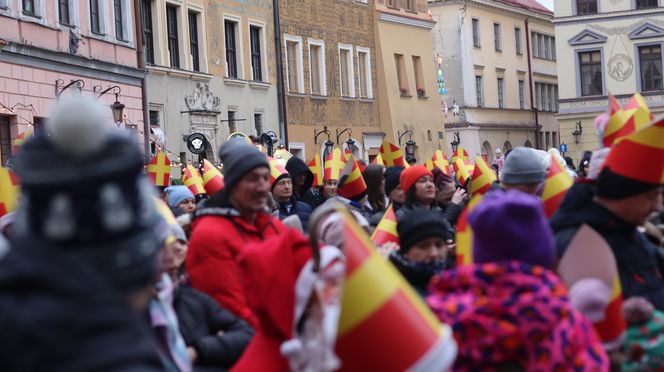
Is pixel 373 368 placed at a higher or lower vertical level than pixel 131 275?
lower

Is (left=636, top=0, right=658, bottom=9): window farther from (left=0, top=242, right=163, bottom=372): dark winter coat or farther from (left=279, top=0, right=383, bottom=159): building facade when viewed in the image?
(left=0, top=242, right=163, bottom=372): dark winter coat

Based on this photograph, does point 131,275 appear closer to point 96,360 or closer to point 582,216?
point 96,360

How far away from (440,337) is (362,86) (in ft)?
138

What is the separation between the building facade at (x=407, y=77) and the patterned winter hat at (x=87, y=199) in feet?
144

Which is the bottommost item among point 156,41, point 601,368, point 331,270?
point 601,368

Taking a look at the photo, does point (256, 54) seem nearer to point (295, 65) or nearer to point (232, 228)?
point (295, 65)

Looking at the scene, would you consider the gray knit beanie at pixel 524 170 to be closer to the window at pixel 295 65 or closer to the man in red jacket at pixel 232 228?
the man in red jacket at pixel 232 228

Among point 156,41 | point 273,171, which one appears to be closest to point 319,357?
point 273,171

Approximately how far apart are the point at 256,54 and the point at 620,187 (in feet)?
110

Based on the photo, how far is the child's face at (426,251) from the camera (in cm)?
588

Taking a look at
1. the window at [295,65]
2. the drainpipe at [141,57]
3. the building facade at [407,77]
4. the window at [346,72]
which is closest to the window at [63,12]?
the drainpipe at [141,57]

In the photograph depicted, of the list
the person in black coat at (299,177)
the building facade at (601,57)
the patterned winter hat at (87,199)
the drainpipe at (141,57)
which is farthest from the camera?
the building facade at (601,57)

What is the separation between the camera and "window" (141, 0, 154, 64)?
3238cm

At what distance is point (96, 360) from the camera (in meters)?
2.63
